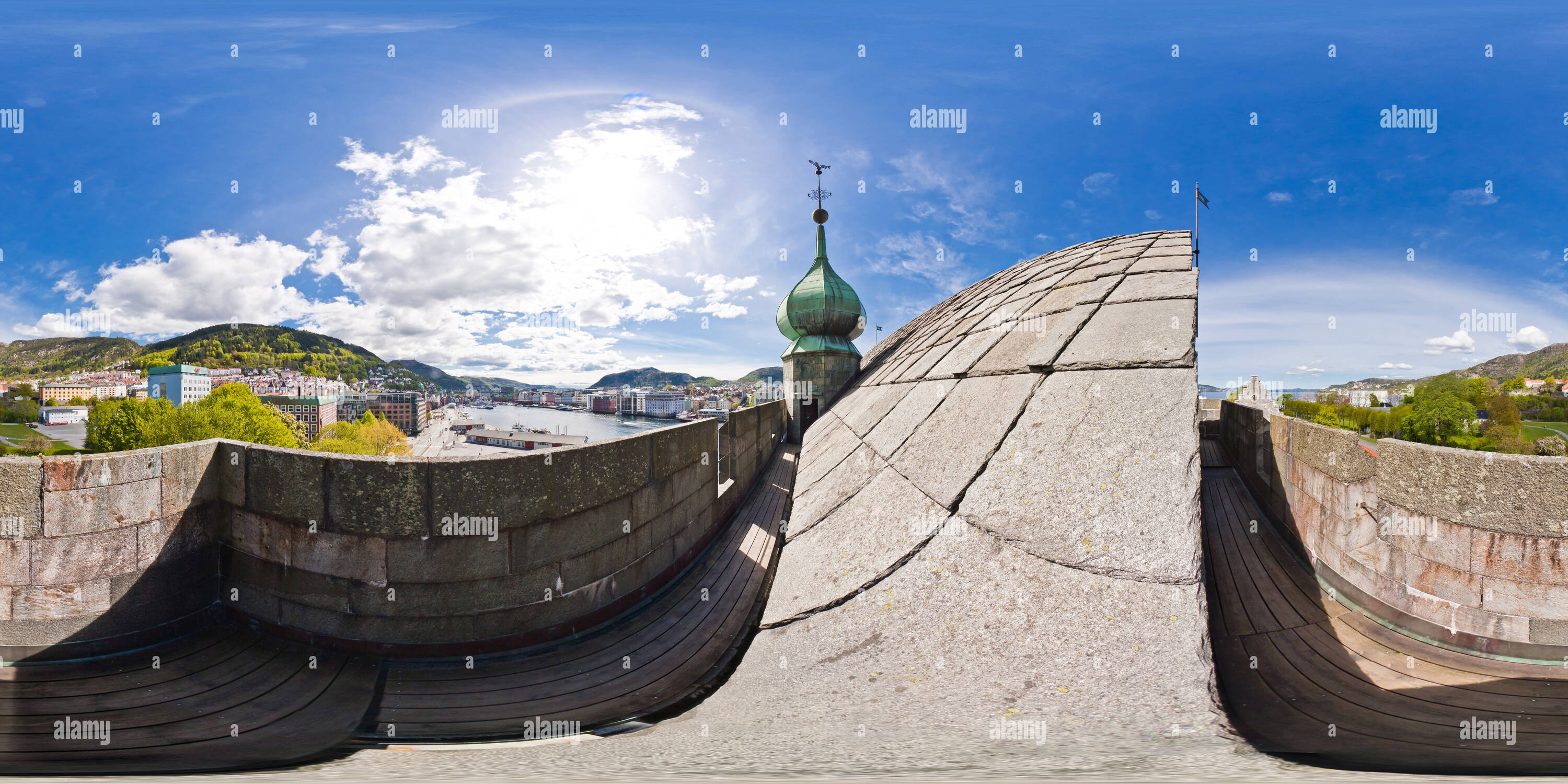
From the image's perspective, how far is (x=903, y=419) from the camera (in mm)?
5816

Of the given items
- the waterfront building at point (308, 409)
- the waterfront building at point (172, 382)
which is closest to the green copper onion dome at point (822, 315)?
the waterfront building at point (308, 409)

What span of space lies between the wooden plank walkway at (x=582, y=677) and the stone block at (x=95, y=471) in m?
2.33

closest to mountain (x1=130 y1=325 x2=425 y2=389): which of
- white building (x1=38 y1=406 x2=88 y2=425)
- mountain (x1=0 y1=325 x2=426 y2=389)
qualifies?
mountain (x1=0 y1=325 x2=426 y2=389)

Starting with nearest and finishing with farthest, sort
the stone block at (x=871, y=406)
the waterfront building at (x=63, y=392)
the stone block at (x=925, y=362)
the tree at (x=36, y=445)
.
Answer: the stone block at (x=871, y=406), the stone block at (x=925, y=362), the tree at (x=36, y=445), the waterfront building at (x=63, y=392)

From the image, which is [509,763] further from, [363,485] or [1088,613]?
[1088,613]

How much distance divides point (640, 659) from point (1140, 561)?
132 inches

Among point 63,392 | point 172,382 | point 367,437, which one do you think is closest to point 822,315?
point 367,437

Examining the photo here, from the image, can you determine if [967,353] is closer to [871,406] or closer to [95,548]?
[871,406]

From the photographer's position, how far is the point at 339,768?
2961 millimetres

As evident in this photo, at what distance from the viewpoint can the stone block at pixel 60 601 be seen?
147 inches

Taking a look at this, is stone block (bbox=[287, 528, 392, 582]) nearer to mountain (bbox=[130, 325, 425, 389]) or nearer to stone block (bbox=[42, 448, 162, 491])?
stone block (bbox=[42, 448, 162, 491])

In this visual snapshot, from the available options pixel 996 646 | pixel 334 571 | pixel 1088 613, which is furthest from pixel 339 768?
pixel 1088 613

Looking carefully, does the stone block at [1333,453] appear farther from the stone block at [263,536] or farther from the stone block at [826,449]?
the stone block at [263,536]

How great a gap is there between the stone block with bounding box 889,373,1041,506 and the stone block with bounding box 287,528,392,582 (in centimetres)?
314
